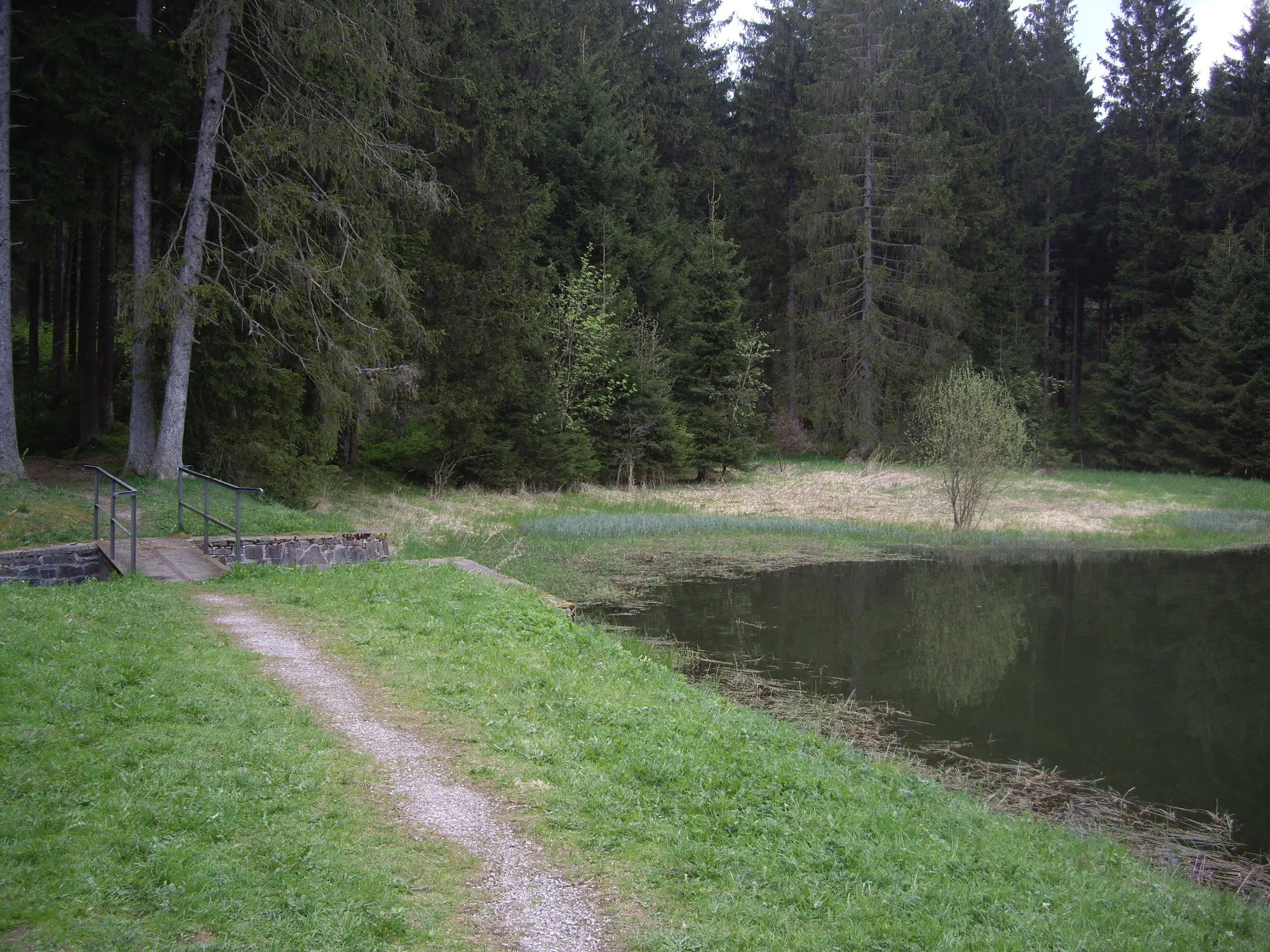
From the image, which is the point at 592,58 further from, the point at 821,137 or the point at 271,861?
the point at 271,861

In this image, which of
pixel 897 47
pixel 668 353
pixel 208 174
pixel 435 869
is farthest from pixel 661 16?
pixel 435 869

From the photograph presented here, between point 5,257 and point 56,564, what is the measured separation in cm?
593

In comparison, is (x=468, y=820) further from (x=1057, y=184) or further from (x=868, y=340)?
(x=1057, y=184)

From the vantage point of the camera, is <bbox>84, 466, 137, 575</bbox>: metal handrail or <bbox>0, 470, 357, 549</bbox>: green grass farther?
<bbox>0, 470, 357, 549</bbox>: green grass

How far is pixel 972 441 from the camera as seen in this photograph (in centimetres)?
2070

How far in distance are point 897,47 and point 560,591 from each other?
110 ft

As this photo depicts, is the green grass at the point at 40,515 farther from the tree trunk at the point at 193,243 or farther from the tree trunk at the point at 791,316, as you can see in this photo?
the tree trunk at the point at 791,316

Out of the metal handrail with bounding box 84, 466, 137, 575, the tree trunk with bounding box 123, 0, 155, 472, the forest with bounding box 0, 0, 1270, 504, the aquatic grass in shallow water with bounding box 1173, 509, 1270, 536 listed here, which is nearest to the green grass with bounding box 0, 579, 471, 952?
the metal handrail with bounding box 84, 466, 137, 575

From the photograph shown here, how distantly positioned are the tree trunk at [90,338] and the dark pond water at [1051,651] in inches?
524

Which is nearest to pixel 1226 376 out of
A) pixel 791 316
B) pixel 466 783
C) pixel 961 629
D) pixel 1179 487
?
pixel 1179 487

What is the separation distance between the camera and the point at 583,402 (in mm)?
26000

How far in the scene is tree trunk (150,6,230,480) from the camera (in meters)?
15.2

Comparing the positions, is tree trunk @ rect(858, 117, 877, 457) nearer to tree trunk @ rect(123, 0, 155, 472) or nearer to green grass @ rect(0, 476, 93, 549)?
tree trunk @ rect(123, 0, 155, 472)

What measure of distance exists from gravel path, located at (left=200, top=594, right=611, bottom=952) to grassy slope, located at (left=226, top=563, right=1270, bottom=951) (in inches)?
8.4
